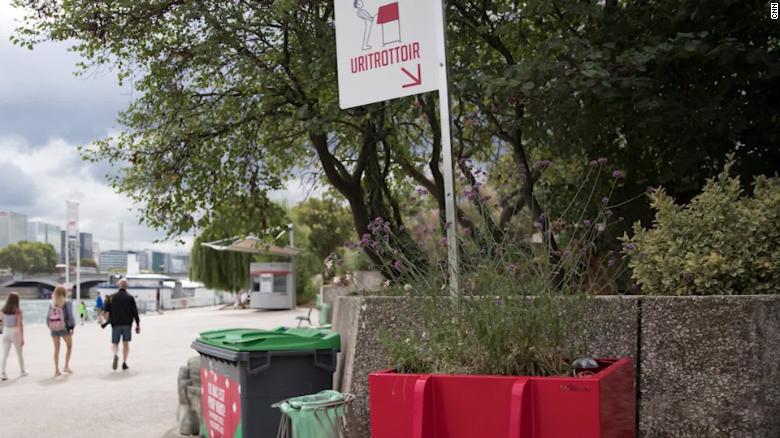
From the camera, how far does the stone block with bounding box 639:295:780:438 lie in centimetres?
354

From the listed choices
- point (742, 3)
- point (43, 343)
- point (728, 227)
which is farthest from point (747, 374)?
point (43, 343)

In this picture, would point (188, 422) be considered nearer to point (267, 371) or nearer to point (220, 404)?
point (220, 404)

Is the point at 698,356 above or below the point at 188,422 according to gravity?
above

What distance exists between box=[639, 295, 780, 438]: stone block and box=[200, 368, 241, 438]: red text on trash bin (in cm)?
283

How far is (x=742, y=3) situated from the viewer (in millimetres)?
8203

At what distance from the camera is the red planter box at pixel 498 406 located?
280 cm

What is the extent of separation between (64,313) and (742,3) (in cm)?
1210

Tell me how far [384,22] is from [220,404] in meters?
3.09

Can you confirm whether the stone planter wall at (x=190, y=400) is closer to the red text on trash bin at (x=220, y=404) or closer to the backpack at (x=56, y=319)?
the red text on trash bin at (x=220, y=404)

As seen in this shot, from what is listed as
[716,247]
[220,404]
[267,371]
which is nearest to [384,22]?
[716,247]

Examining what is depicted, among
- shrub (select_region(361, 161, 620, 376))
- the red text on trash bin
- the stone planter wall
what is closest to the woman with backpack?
the stone planter wall

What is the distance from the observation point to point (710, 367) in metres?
3.64

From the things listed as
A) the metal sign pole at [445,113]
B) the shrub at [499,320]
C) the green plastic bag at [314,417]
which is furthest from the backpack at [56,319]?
the shrub at [499,320]

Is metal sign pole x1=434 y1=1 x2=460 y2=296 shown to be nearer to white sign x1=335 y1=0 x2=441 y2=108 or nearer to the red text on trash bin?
white sign x1=335 y1=0 x2=441 y2=108
